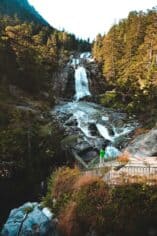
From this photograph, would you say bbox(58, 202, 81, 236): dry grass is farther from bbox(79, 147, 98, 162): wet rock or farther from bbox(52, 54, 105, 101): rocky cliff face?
bbox(52, 54, 105, 101): rocky cliff face

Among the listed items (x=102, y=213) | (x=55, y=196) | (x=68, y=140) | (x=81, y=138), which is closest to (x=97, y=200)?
(x=102, y=213)

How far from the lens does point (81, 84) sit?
5912 centimetres

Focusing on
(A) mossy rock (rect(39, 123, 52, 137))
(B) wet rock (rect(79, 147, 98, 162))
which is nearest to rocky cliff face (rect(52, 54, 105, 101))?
(B) wet rock (rect(79, 147, 98, 162))

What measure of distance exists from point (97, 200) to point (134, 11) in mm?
66813

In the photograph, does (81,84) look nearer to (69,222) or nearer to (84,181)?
(84,181)

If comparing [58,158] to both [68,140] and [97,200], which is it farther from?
[97,200]

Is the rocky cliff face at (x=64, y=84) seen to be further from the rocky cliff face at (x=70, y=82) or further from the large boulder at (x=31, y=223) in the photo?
the large boulder at (x=31, y=223)

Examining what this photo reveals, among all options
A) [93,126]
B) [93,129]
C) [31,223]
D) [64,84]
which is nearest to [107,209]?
[31,223]

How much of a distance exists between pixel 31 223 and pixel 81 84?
43598mm

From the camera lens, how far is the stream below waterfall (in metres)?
31.8

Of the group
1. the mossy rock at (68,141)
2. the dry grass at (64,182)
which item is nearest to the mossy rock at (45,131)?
the mossy rock at (68,141)

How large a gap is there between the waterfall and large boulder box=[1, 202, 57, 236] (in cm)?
3822

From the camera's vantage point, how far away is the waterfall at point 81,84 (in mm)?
56406

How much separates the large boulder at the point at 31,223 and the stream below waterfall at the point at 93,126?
10.1m
